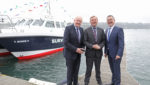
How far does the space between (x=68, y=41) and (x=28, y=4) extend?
37.1 ft

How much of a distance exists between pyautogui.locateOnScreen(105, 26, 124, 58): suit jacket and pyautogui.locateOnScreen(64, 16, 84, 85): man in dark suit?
66cm

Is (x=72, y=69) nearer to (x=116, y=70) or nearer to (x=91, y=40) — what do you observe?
(x=91, y=40)

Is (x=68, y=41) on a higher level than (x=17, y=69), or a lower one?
higher

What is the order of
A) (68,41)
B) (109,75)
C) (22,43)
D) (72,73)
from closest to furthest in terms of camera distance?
1. (68,41)
2. (72,73)
3. (109,75)
4. (22,43)

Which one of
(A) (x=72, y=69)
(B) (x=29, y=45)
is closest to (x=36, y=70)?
(B) (x=29, y=45)

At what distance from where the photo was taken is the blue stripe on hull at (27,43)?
10109 millimetres

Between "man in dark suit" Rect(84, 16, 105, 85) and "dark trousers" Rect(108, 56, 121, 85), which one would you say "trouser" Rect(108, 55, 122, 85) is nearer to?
"dark trousers" Rect(108, 56, 121, 85)

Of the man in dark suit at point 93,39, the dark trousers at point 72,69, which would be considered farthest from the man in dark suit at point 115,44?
the dark trousers at point 72,69

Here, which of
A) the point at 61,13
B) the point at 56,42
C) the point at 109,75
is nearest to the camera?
the point at 109,75

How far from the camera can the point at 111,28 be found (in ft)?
12.1

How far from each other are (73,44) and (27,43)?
25.5 feet

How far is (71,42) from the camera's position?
354cm

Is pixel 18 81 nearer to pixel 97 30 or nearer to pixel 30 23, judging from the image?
pixel 97 30


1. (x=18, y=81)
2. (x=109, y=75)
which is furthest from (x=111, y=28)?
(x=18, y=81)
